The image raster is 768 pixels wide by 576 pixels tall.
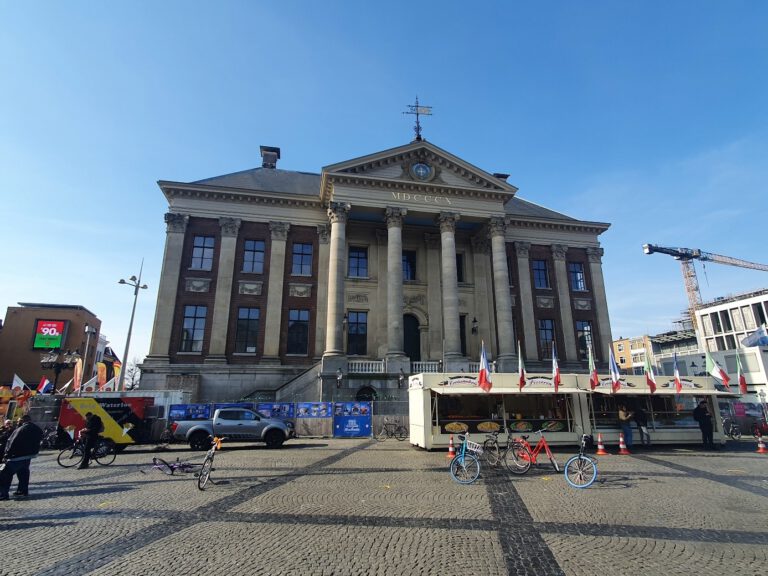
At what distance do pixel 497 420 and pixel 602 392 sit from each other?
4.71 metres

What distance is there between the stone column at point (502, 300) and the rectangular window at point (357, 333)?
983cm

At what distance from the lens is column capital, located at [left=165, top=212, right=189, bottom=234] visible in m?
30.4

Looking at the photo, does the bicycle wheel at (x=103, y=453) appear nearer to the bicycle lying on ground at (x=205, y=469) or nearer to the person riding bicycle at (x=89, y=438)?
the person riding bicycle at (x=89, y=438)

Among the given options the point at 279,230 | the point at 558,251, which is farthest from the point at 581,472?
the point at 558,251

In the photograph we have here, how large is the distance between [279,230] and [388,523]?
89.9 ft

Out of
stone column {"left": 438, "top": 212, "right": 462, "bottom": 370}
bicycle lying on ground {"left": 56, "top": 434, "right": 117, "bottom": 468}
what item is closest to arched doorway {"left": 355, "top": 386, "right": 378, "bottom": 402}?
stone column {"left": 438, "top": 212, "right": 462, "bottom": 370}

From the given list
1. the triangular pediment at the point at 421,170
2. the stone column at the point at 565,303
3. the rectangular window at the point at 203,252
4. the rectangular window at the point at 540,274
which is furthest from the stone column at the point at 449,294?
the rectangular window at the point at 203,252

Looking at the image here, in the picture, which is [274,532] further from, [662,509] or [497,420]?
[497,420]

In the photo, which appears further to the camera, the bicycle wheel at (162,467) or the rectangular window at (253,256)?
the rectangular window at (253,256)

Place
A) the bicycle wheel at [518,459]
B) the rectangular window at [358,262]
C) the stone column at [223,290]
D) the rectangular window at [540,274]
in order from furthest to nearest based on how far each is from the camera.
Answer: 1. the rectangular window at [540,274]
2. the rectangular window at [358,262]
3. the stone column at [223,290]
4. the bicycle wheel at [518,459]

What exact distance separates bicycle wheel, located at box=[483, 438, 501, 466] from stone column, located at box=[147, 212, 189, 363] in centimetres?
2326

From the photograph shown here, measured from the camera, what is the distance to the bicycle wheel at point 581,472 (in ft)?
32.1

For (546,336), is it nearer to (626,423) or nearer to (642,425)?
(642,425)

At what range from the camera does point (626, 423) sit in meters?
17.5
